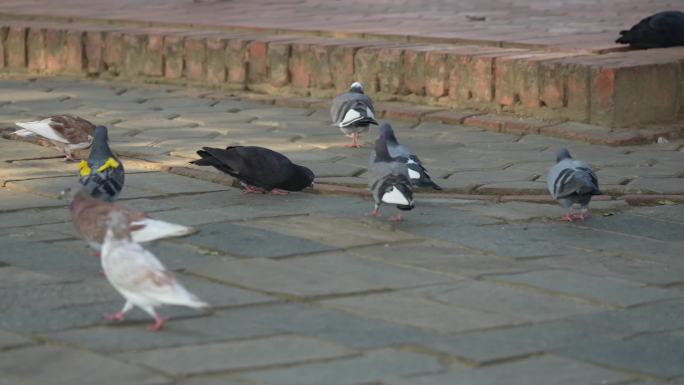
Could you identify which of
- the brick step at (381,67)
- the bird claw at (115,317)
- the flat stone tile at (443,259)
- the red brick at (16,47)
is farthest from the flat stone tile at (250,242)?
the red brick at (16,47)

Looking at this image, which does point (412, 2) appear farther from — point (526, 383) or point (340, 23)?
point (526, 383)

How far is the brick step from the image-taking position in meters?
10.3

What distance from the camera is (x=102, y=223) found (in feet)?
19.0

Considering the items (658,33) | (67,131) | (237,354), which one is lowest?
(237,354)

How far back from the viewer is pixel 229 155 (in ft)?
26.0

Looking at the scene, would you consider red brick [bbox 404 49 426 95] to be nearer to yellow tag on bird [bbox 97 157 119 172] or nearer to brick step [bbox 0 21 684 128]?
brick step [bbox 0 21 684 128]

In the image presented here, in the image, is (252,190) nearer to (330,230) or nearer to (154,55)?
(330,230)

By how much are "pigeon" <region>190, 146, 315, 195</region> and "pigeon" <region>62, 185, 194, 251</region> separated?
1.83 m

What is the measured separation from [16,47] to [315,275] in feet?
27.4

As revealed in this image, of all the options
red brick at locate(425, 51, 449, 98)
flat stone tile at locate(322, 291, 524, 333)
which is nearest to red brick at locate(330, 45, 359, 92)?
red brick at locate(425, 51, 449, 98)

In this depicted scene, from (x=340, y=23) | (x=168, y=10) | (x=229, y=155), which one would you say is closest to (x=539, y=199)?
(x=229, y=155)

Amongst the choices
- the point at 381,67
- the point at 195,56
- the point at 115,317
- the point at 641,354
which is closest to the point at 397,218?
the point at 115,317

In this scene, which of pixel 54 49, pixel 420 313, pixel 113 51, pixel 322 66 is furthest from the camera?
pixel 54 49

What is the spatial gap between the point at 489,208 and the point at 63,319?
3.01 meters
